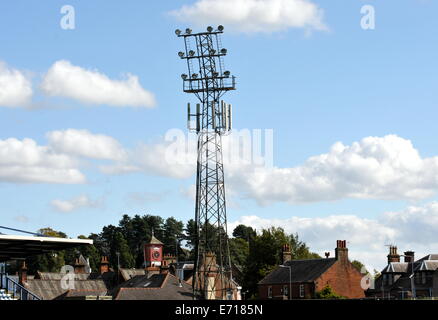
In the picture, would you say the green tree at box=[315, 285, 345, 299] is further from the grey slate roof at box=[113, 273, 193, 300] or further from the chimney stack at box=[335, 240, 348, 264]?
the grey slate roof at box=[113, 273, 193, 300]

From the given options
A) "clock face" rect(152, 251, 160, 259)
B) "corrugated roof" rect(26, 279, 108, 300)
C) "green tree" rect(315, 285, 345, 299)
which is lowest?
"green tree" rect(315, 285, 345, 299)

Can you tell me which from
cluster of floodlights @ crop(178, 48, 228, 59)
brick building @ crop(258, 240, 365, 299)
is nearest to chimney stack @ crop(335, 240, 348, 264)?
brick building @ crop(258, 240, 365, 299)

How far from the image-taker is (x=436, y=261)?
301 ft

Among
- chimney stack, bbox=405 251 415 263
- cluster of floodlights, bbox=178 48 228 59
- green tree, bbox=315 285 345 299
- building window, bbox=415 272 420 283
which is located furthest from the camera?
chimney stack, bbox=405 251 415 263

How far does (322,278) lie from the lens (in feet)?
300

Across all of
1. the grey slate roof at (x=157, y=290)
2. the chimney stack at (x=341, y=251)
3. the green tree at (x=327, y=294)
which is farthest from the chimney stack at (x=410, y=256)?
the grey slate roof at (x=157, y=290)

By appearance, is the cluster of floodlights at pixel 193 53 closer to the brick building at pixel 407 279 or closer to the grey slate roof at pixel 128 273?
the brick building at pixel 407 279

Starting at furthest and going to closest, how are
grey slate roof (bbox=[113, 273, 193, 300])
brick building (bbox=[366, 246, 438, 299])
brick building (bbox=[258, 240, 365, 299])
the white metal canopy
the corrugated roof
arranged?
the corrugated roof < brick building (bbox=[258, 240, 365, 299]) < brick building (bbox=[366, 246, 438, 299]) < grey slate roof (bbox=[113, 273, 193, 300]) < the white metal canopy

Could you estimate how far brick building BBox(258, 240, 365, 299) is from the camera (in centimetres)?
9194

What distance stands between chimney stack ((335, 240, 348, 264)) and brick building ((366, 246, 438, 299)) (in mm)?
6684

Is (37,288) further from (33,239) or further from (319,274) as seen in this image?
(33,239)

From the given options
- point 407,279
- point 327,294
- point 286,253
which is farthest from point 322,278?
point 286,253
